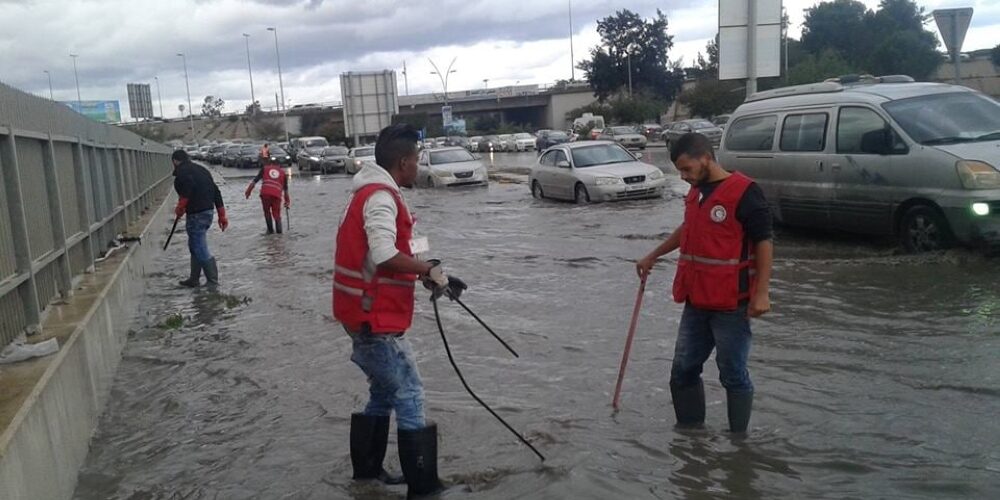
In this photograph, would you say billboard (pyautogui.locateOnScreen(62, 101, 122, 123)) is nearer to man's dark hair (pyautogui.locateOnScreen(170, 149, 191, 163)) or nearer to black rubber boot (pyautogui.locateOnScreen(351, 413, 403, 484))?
man's dark hair (pyautogui.locateOnScreen(170, 149, 191, 163))

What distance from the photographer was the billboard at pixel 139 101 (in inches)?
3654

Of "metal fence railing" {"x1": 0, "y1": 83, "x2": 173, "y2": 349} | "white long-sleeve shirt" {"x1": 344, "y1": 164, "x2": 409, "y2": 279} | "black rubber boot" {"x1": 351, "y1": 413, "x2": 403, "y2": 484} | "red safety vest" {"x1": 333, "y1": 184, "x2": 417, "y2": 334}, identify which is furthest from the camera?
"metal fence railing" {"x1": 0, "y1": 83, "x2": 173, "y2": 349}

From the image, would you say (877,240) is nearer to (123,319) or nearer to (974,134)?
(974,134)

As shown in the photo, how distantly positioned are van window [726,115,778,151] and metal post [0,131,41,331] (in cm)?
900

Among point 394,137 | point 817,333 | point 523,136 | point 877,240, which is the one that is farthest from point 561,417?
point 523,136

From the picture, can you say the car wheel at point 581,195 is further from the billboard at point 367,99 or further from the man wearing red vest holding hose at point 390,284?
the billboard at point 367,99

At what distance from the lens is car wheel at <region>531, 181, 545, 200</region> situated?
21028mm

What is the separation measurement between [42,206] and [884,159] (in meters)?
8.33

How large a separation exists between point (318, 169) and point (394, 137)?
44889mm

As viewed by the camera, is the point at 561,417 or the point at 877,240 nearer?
the point at 561,417

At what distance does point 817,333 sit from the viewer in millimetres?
7410

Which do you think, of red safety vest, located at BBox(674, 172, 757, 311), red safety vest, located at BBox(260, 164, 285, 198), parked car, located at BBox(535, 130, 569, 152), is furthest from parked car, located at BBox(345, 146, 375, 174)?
red safety vest, located at BBox(674, 172, 757, 311)

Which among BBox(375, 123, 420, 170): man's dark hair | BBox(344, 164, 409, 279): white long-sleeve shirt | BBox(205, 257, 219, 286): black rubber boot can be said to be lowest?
BBox(205, 257, 219, 286): black rubber boot

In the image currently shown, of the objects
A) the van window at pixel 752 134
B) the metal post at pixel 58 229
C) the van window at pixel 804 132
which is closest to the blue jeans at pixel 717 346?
the metal post at pixel 58 229
